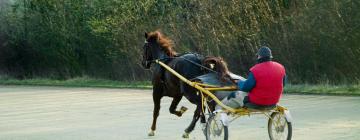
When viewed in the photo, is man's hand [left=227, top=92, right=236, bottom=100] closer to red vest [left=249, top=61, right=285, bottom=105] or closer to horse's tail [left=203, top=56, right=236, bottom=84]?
red vest [left=249, top=61, right=285, bottom=105]

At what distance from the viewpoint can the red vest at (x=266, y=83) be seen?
30.7ft

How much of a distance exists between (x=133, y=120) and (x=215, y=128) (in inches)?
197

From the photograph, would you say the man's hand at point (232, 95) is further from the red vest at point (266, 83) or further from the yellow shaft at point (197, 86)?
the red vest at point (266, 83)

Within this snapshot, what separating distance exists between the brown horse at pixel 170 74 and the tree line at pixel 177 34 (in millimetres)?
10959

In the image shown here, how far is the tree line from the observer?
23.3 m

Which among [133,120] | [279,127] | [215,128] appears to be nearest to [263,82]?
[279,127]

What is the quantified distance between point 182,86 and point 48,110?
7.45 metres

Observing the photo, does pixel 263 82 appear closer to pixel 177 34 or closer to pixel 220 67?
pixel 220 67

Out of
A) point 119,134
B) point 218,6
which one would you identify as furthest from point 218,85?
point 218,6

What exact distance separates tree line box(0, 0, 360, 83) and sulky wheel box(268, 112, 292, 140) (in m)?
12.9

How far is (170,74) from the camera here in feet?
38.9

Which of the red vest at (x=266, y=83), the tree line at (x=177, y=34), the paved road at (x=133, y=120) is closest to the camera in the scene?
the red vest at (x=266, y=83)

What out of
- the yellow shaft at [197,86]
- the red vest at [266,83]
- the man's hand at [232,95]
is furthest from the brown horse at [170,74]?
the red vest at [266,83]

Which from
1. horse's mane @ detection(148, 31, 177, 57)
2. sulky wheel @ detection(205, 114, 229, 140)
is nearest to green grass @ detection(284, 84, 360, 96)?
horse's mane @ detection(148, 31, 177, 57)
